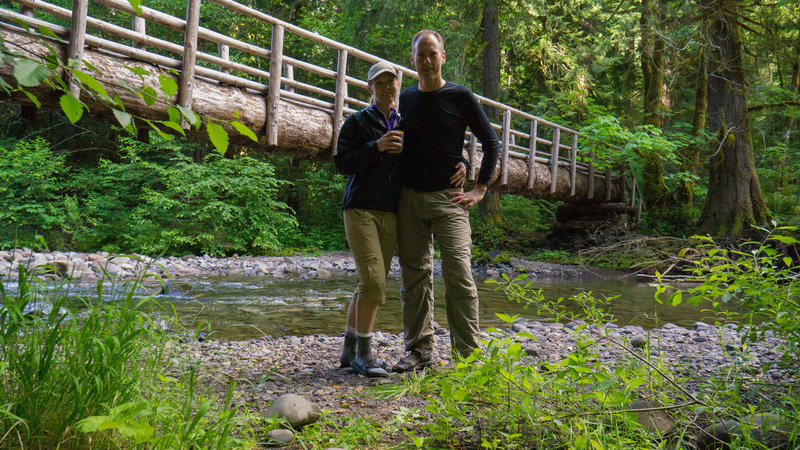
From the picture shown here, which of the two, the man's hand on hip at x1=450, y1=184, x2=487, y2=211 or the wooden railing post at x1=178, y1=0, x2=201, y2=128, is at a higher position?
the wooden railing post at x1=178, y1=0, x2=201, y2=128

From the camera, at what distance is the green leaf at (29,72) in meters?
0.81

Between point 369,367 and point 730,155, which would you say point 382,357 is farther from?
point 730,155

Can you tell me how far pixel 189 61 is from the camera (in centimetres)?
491

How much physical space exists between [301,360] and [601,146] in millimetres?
10944

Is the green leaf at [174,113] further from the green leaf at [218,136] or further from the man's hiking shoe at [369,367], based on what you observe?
the man's hiking shoe at [369,367]

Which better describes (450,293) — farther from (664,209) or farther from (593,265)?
(664,209)

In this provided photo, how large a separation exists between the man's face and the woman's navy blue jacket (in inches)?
14.6

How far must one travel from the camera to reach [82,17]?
4.35 metres

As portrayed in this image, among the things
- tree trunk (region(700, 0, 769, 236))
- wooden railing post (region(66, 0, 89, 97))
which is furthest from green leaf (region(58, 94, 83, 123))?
tree trunk (region(700, 0, 769, 236))

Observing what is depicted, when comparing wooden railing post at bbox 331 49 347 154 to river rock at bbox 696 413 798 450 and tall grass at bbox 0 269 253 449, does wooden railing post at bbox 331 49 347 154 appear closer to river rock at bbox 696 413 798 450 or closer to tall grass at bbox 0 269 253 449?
tall grass at bbox 0 269 253 449

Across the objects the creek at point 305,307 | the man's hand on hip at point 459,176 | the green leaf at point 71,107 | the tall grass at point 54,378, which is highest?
the man's hand on hip at point 459,176

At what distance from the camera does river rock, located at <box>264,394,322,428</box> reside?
206 cm

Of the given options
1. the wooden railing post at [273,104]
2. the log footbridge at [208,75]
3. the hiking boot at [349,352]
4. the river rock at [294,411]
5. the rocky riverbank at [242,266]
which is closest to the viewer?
the river rock at [294,411]

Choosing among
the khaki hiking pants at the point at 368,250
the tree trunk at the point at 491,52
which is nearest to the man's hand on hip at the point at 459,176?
the khaki hiking pants at the point at 368,250
